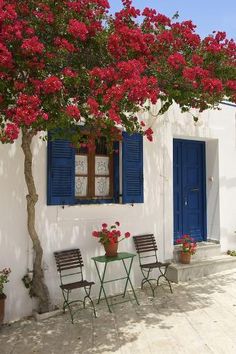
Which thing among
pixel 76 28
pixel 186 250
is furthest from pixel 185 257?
pixel 76 28

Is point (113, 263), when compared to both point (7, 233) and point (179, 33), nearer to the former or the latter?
point (7, 233)

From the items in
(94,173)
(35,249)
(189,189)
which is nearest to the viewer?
(35,249)

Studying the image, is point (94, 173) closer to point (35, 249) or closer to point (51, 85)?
point (35, 249)

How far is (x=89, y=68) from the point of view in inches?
186

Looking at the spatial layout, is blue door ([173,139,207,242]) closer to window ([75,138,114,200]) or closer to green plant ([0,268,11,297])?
window ([75,138,114,200])

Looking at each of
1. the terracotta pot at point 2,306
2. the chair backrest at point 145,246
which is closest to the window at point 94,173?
the chair backrest at point 145,246

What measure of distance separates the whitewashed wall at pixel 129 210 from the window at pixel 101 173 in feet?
0.72

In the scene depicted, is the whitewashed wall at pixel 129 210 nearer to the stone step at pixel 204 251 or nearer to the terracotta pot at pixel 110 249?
the stone step at pixel 204 251

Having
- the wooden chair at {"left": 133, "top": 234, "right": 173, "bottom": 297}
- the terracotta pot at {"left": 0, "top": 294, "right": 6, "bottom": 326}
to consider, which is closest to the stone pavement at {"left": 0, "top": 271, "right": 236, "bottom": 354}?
the terracotta pot at {"left": 0, "top": 294, "right": 6, "bottom": 326}

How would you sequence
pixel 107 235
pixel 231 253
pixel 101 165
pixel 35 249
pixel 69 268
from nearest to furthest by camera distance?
1. pixel 35 249
2. pixel 69 268
3. pixel 107 235
4. pixel 101 165
5. pixel 231 253

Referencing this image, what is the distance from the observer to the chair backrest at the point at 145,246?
6.53 meters

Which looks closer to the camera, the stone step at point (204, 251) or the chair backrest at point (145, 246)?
the chair backrest at point (145, 246)

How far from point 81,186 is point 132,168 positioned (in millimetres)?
998

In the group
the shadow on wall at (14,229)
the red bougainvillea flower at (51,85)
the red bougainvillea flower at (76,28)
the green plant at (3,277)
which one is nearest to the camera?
the red bougainvillea flower at (51,85)
